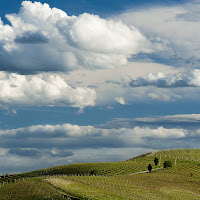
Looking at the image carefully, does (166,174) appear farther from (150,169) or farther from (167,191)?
(167,191)

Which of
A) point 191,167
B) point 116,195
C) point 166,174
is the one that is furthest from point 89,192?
point 191,167

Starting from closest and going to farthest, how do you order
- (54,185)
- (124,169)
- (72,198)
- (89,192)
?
(72,198), (89,192), (54,185), (124,169)

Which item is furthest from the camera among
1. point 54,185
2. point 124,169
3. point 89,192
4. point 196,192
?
point 124,169

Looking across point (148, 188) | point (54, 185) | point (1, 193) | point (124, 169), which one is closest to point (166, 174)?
point (124, 169)

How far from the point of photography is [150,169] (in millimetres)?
180250

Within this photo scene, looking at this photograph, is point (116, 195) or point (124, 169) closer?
point (116, 195)

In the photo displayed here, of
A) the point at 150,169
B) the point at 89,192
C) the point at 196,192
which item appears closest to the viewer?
the point at 89,192

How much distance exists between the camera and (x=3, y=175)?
198625 millimetres

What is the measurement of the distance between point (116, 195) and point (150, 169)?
79.7 metres

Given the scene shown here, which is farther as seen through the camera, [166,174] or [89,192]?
[166,174]

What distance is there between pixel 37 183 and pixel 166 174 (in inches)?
2767

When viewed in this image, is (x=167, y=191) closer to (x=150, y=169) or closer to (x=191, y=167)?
(x=150, y=169)

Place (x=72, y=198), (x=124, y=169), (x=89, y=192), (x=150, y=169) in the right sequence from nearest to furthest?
(x=72, y=198) → (x=89, y=192) → (x=150, y=169) → (x=124, y=169)

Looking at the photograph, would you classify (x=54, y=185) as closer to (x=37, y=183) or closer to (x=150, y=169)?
(x=37, y=183)
